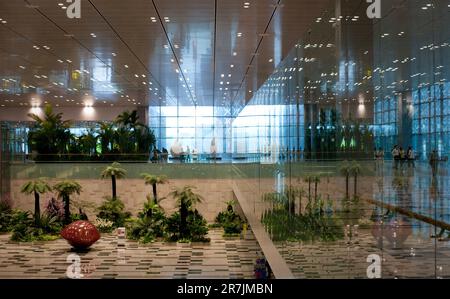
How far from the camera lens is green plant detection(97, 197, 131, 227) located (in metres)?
33.8

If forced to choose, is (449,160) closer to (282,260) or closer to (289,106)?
(282,260)

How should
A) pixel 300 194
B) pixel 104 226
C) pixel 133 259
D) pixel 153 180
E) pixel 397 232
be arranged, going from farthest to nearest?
pixel 153 180 → pixel 104 226 → pixel 133 259 → pixel 300 194 → pixel 397 232

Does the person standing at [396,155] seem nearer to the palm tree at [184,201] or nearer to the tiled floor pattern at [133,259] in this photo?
the tiled floor pattern at [133,259]

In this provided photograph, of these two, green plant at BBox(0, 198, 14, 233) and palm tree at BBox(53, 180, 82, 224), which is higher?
palm tree at BBox(53, 180, 82, 224)

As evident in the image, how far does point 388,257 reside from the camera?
17.9 ft

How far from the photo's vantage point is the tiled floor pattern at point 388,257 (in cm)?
502

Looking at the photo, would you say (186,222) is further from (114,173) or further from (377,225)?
(377,225)

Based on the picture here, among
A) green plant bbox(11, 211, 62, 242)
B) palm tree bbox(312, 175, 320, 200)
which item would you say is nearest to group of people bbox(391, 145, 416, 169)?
palm tree bbox(312, 175, 320, 200)

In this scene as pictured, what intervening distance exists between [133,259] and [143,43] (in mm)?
8166

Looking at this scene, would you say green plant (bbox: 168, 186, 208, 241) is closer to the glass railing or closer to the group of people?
the glass railing

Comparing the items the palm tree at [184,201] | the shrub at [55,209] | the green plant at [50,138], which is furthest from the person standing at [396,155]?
the green plant at [50,138]

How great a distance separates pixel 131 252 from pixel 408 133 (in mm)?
22227

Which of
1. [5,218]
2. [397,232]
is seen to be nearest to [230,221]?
[5,218]

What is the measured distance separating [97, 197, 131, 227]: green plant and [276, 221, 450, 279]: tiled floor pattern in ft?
94.5
